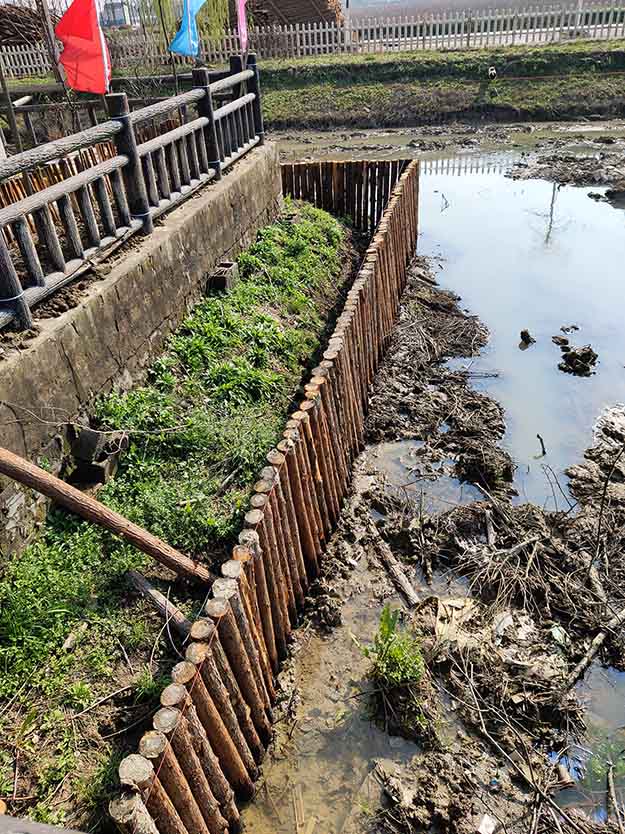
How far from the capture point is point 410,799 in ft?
11.8

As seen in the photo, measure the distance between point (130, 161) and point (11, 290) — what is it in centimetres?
227

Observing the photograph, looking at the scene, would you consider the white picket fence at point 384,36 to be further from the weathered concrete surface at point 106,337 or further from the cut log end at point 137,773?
the cut log end at point 137,773

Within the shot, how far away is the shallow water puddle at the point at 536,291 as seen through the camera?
6816 millimetres

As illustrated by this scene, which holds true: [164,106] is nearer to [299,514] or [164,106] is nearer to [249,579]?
[299,514]

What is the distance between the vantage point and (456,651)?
14.1ft

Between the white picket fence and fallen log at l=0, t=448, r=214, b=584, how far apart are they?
1029 inches

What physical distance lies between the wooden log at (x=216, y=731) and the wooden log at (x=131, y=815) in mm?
516

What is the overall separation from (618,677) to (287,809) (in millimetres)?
2381

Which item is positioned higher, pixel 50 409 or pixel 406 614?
pixel 50 409

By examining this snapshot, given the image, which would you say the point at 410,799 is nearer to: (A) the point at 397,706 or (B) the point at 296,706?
(A) the point at 397,706

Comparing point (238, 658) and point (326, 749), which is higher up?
point (238, 658)

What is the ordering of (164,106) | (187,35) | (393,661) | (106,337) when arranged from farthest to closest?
(187,35), (164,106), (106,337), (393,661)

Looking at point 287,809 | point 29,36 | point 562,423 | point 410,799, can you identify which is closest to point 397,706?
point 410,799

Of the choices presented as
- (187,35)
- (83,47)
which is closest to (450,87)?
(187,35)
